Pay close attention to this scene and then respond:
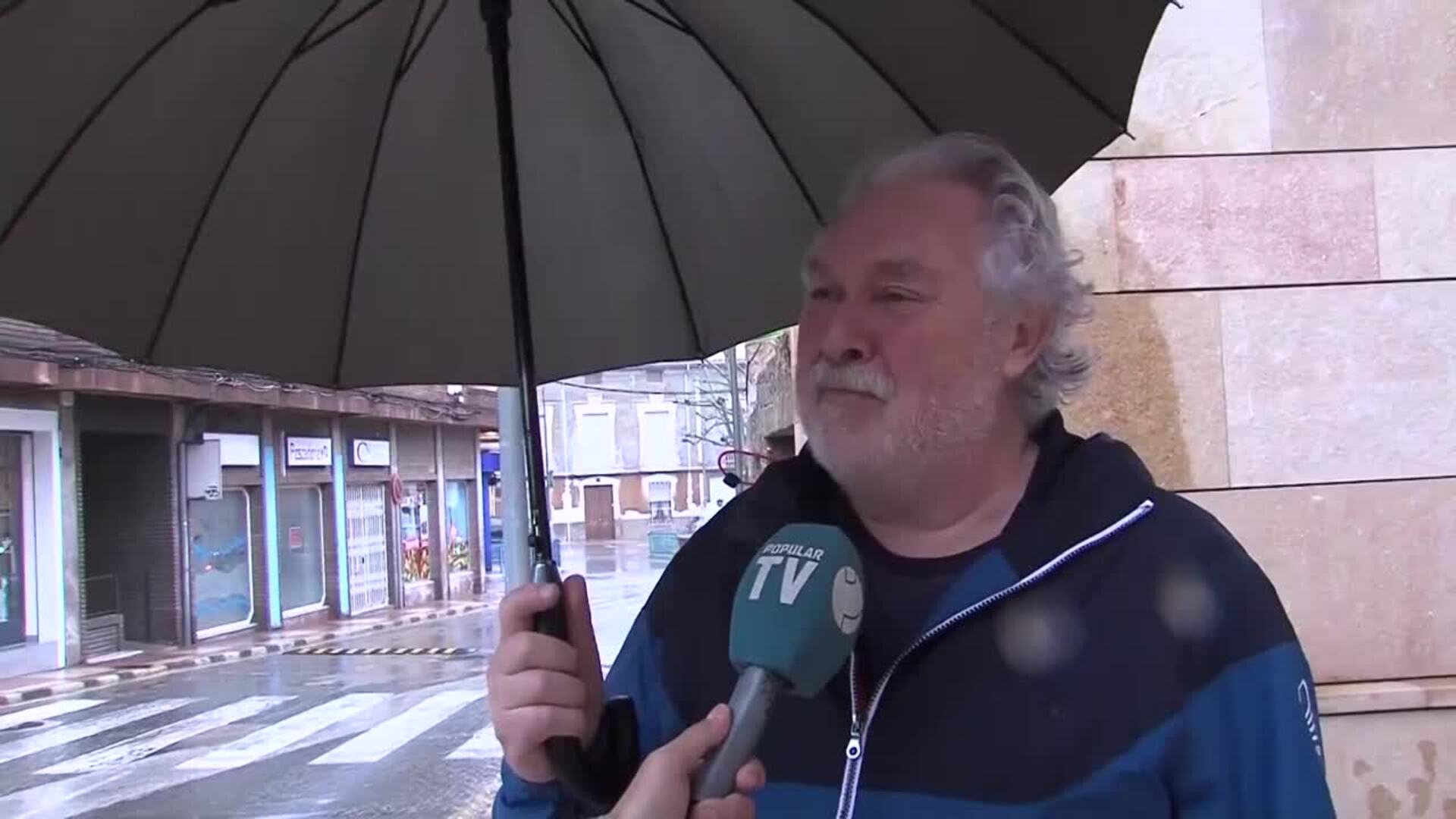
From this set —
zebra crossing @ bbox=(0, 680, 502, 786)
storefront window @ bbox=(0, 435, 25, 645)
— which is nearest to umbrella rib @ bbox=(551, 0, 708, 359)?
zebra crossing @ bbox=(0, 680, 502, 786)

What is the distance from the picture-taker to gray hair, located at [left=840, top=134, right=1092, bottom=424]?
1.68 meters

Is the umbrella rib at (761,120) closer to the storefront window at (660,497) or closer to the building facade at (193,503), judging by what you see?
the building facade at (193,503)

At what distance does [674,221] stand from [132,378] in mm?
17136

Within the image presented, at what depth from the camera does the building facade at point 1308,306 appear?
3.75 meters

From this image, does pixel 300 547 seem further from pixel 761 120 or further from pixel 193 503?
pixel 761 120

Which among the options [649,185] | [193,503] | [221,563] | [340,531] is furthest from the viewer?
[340,531]

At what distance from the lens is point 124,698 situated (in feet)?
45.4

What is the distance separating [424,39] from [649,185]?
44 cm

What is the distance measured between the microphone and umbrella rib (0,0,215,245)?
104 centimetres

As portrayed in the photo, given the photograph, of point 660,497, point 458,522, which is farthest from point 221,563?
point 660,497

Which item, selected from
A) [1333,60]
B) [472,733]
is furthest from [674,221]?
[472,733]

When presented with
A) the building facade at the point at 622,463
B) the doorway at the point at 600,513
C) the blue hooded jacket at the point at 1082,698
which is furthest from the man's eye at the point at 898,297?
the doorway at the point at 600,513

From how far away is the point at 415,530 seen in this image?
2648 cm

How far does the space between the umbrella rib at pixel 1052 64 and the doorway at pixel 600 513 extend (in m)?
52.4
